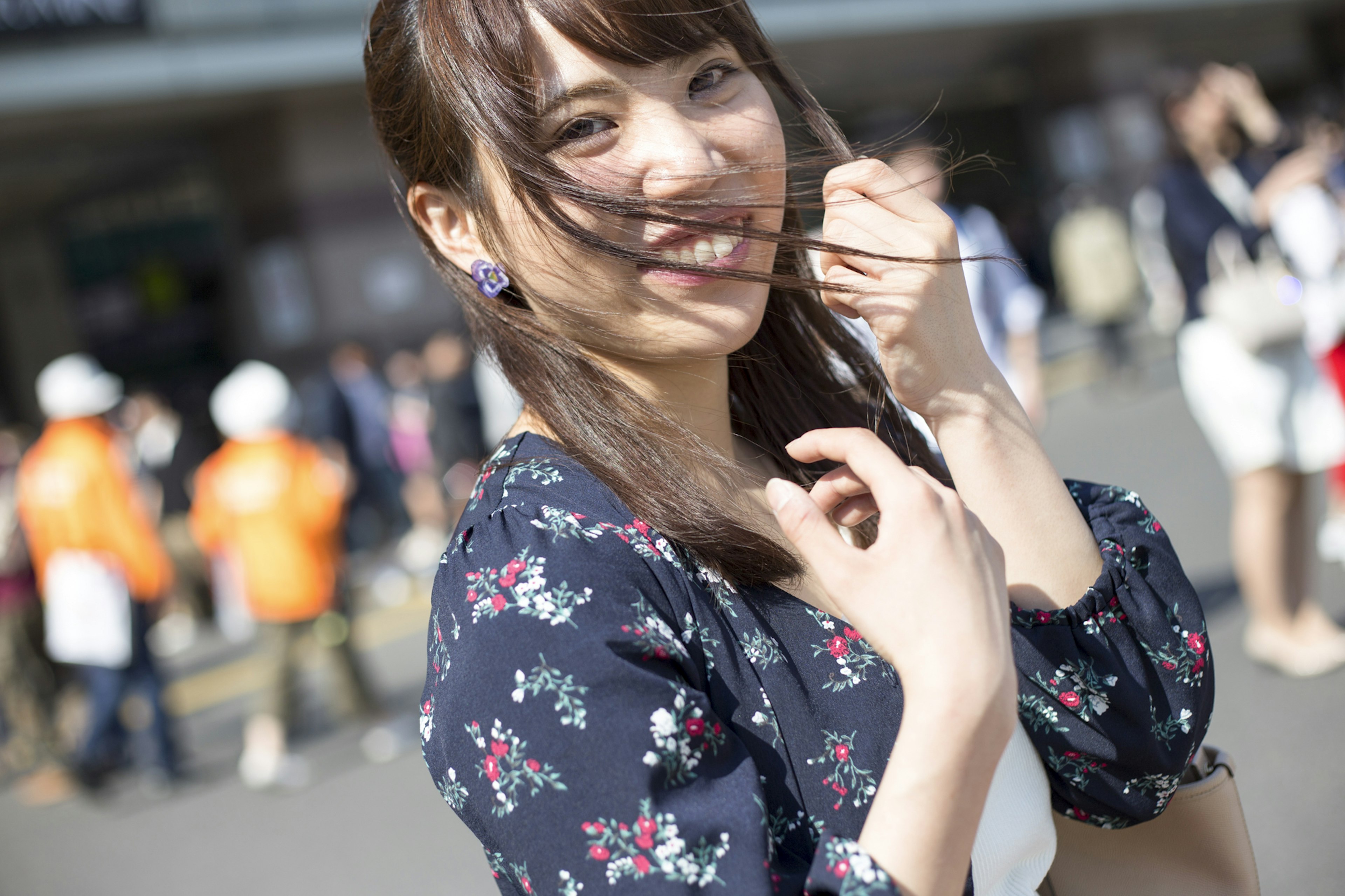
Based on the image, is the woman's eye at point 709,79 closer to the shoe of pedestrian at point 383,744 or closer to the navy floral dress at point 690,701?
the navy floral dress at point 690,701

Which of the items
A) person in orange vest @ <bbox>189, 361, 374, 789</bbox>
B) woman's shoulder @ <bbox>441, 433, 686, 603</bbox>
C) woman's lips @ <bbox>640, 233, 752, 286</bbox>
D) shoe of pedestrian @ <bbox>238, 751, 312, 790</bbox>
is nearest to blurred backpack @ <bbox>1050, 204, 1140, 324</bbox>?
person in orange vest @ <bbox>189, 361, 374, 789</bbox>

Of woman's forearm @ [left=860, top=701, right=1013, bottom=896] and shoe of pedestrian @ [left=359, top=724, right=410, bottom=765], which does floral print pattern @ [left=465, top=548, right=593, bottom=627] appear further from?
shoe of pedestrian @ [left=359, top=724, right=410, bottom=765]

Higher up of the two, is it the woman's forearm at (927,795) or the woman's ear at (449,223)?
the woman's ear at (449,223)

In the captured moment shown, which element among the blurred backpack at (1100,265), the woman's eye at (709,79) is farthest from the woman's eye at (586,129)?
the blurred backpack at (1100,265)

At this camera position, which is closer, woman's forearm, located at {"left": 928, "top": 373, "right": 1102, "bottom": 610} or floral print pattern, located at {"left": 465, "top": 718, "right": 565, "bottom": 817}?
floral print pattern, located at {"left": 465, "top": 718, "right": 565, "bottom": 817}

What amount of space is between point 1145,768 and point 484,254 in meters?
0.88

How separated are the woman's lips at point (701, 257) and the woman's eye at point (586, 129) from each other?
132 millimetres

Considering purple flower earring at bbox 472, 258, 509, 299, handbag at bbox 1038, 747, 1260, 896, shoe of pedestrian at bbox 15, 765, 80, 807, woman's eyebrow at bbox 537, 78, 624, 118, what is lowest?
shoe of pedestrian at bbox 15, 765, 80, 807

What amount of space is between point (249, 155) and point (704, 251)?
12.8 m

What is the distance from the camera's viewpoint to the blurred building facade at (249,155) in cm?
1027

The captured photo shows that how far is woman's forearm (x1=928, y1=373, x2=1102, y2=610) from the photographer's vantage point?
1200mm

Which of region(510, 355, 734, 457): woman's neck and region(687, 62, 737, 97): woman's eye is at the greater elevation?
region(687, 62, 737, 97): woman's eye

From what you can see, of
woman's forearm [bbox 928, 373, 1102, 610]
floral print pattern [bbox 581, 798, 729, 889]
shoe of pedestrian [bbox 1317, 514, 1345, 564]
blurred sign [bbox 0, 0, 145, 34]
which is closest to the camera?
floral print pattern [bbox 581, 798, 729, 889]

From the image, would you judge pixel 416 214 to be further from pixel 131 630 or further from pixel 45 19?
pixel 45 19
